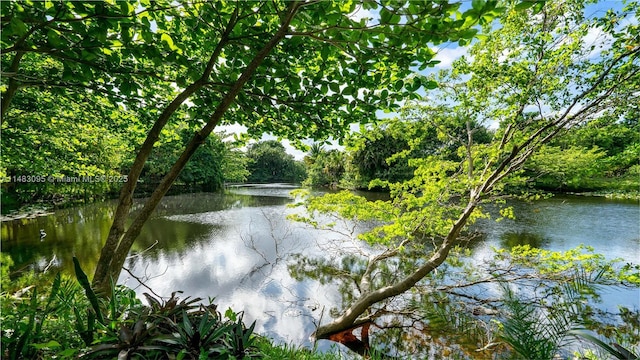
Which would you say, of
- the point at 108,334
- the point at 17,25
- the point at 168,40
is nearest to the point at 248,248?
the point at 108,334

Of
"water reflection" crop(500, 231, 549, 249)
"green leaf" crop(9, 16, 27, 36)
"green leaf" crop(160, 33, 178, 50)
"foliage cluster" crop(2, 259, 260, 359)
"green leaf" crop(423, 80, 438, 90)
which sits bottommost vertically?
"water reflection" crop(500, 231, 549, 249)

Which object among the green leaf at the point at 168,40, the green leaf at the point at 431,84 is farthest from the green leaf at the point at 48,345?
the green leaf at the point at 431,84

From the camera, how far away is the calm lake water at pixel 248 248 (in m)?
6.65

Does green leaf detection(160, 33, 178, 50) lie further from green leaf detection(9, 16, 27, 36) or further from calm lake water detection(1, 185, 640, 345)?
calm lake water detection(1, 185, 640, 345)

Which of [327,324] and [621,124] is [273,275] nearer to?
[327,324]

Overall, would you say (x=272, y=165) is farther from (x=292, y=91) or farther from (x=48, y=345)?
(x=48, y=345)

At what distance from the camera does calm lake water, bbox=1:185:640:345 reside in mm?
6652

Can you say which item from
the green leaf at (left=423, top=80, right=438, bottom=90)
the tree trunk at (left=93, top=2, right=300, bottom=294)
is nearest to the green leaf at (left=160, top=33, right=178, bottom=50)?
the tree trunk at (left=93, top=2, right=300, bottom=294)

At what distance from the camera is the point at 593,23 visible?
3445 mm

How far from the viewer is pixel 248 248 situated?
34.7ft

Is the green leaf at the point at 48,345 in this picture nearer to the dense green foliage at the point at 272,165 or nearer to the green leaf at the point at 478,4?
the green leaf at the point at 478,4

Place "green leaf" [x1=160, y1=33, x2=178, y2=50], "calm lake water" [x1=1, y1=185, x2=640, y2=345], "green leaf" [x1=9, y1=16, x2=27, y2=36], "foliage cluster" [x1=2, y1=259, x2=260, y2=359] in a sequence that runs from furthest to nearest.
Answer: "calm lake water" [x1=1, y1=185, x2=640, y2=345] < "green leaf" [x1=160, y1=33, x2=178, y2=50] < "foliage cluster" [x1=2, y1=259, x2=260, y2=359] < "green leaf" [x1=9, y1=16, x2=27, y2=36]

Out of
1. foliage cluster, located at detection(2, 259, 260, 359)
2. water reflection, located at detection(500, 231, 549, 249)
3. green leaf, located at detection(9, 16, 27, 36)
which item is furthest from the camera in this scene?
water reflection, located at detection(500, 231, 549, 249)

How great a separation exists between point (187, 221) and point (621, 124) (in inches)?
643
